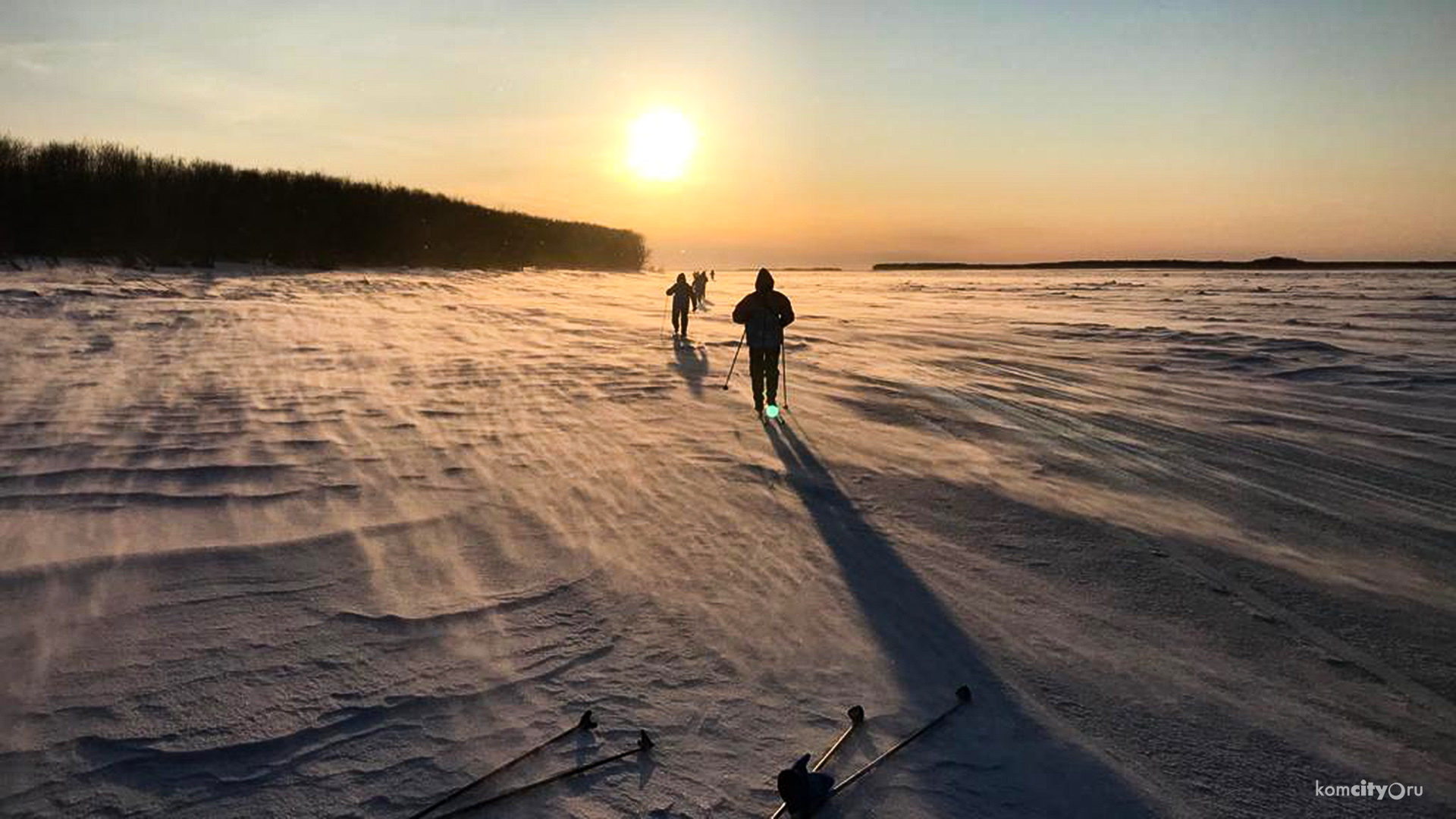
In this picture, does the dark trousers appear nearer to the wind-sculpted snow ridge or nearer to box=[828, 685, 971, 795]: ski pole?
the wind-sculpted snow ridge

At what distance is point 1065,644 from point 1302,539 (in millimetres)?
2910

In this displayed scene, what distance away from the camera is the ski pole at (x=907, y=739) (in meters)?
2.80

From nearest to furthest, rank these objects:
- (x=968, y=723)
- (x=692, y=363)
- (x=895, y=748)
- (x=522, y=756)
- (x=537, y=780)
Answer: (x=537, y=780) < (x=522, y=756) < (x=895, y=748) < (x=968, y=723) < (x=692, y=363)

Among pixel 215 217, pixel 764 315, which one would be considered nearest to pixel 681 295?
pixel 764 315

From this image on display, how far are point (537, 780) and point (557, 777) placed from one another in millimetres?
78

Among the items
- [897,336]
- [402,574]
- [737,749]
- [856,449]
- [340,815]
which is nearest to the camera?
[340,815]

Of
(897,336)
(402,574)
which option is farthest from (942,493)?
(897,336)

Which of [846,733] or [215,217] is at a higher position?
[215,217]

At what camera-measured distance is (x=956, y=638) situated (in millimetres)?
3879

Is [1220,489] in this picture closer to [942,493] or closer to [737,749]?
[942,493]

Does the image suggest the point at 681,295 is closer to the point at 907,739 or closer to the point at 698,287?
the point at 698,287
